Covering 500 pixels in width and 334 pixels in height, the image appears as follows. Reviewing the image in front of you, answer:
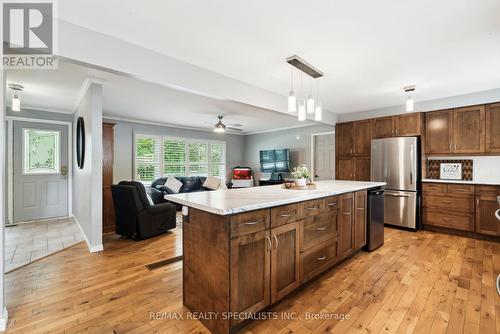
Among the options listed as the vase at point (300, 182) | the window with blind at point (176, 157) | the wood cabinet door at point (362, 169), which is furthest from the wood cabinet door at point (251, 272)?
the window with blind at point (176, 157)

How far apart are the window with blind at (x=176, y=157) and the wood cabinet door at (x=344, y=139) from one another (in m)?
4.04

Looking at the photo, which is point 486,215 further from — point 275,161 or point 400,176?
point 275,161

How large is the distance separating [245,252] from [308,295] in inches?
38.9

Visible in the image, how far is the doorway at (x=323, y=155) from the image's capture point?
6289 millimetres

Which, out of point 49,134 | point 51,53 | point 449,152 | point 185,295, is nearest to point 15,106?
point 49,134

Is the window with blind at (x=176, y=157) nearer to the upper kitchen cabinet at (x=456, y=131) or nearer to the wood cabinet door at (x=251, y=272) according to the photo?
the wood cabinet door at (x=251, y=272)

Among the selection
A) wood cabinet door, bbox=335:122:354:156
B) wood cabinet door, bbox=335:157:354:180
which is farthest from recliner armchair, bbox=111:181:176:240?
wood cabinet door, bbox=335:122:354:156

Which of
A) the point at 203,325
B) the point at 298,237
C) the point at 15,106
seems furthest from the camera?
the point at 15,106

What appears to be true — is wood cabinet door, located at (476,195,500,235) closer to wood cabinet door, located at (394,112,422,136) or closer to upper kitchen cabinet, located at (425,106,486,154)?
upper kitchen cabinet, located at (425,106,486,154)

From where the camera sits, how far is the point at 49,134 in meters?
5.18

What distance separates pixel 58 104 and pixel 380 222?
624cm

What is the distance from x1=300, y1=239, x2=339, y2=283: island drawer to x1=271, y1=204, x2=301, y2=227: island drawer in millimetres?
408

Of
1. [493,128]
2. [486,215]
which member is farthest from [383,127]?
[486,215]

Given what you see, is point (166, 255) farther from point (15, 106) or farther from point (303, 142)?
point (303, 142)
